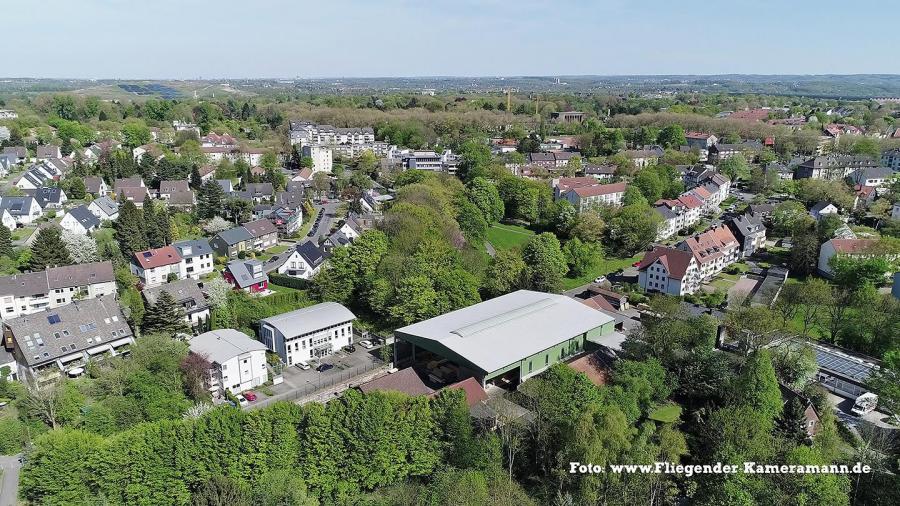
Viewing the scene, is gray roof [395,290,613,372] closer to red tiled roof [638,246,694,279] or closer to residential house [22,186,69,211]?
red tiled roof [638,246,694,279]

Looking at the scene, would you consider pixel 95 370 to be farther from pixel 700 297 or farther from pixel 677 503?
pixel 700 297

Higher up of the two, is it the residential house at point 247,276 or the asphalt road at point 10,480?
the residential house at point 247,276

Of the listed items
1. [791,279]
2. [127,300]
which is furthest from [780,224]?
[127,300]

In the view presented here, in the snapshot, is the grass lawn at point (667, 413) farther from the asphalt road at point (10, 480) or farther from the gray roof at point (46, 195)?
the gray roof at point (46, 195)

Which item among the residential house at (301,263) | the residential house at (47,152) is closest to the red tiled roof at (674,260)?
the residential house at (301,263)

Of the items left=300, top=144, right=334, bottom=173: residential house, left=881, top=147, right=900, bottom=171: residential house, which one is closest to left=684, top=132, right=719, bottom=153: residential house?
left=881, top=147, right=900, bottom=171: residential house
